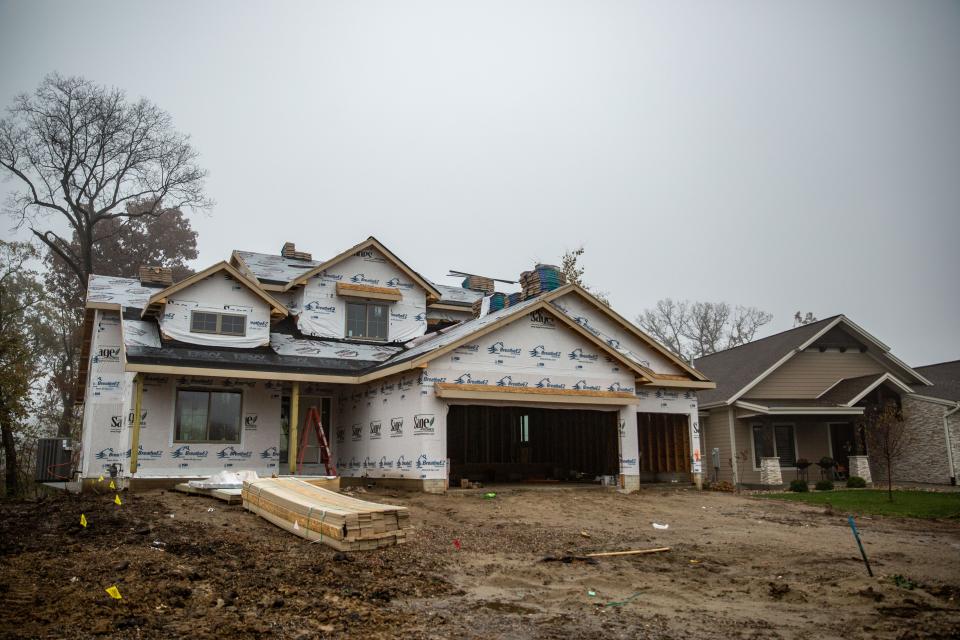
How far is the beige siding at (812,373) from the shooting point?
25.1m

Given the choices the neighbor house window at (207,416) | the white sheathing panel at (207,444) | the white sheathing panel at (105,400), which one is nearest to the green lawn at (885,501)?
the white sheathing panel at (207,444)

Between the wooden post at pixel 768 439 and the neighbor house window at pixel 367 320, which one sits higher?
the neighbor house window at pixel 367 320

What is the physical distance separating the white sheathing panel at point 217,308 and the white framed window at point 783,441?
16.2m

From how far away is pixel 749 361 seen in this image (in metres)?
27.1

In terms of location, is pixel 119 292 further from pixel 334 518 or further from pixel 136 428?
pixel 334 518

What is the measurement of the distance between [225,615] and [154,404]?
12745 mm

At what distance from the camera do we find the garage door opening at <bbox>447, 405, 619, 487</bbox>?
22.6 meters

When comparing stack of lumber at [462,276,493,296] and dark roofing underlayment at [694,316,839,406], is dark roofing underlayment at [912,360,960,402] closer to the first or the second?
dark roofing underlayment at [694,316,839,406]

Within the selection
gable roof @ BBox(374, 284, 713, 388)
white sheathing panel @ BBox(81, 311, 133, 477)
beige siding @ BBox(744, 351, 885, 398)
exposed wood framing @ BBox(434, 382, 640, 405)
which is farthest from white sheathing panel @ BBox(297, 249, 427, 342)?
beige siding @ BBox(744, 351, 885, 398)

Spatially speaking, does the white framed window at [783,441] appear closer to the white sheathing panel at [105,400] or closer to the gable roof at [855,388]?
the gable roof at [855,388]

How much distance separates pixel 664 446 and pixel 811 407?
18.9 ft

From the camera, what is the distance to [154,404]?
58.1ft

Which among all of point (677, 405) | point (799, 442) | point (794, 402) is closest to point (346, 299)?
point (677, 405)

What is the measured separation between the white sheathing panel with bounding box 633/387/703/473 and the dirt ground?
299 inches
